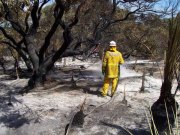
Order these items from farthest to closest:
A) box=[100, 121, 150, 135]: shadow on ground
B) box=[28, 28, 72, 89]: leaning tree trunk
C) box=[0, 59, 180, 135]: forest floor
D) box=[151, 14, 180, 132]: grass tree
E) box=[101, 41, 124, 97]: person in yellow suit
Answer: box=[28, 28, 72, 89]: leaning tree trunk < box=[101, 41, 124, 97]: person in yellow suit < box=[0, 59, 180, 135]: forest floor < box=[100, 121, 150, 135]: shadow on ground < box=[151, 14, 180, 132]: grass tree

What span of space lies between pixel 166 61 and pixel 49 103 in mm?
5096

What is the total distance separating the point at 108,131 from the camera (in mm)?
8117

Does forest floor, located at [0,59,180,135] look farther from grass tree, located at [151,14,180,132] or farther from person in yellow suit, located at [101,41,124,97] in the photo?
person in yellow suit, located at [101,41,124,97]

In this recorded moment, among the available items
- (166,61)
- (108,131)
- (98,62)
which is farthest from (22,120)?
(98,62)

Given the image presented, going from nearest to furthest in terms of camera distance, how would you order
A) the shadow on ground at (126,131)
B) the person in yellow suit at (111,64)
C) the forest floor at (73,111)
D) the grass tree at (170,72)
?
the grass tree at (170,72) < the shadow on ground at (126,131) < the forest floor at (73,111) < the person in yellow suit at (111,64)

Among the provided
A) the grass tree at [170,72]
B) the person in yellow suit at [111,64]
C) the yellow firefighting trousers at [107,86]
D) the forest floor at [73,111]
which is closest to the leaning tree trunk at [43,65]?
the forest floor at [73,111]

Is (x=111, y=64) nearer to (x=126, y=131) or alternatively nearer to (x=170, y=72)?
(x=126, y=131)

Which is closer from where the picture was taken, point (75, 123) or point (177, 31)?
point (177, 31)

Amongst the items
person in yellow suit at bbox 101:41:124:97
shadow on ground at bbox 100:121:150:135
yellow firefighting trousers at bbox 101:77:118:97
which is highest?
person in yellow suit at bbox 101:41:124:97

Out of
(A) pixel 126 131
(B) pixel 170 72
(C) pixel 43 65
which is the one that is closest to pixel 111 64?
(A) pixel 126 131

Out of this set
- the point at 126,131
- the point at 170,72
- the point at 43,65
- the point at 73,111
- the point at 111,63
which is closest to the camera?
the point at 170,72

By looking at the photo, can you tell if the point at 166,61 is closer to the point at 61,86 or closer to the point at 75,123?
the point at 75,123

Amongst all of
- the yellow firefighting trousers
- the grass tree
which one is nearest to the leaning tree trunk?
the yellow firefighting trousers

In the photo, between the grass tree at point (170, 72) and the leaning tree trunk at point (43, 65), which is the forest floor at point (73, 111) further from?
the leaning tree trunk at point (43, 65)
